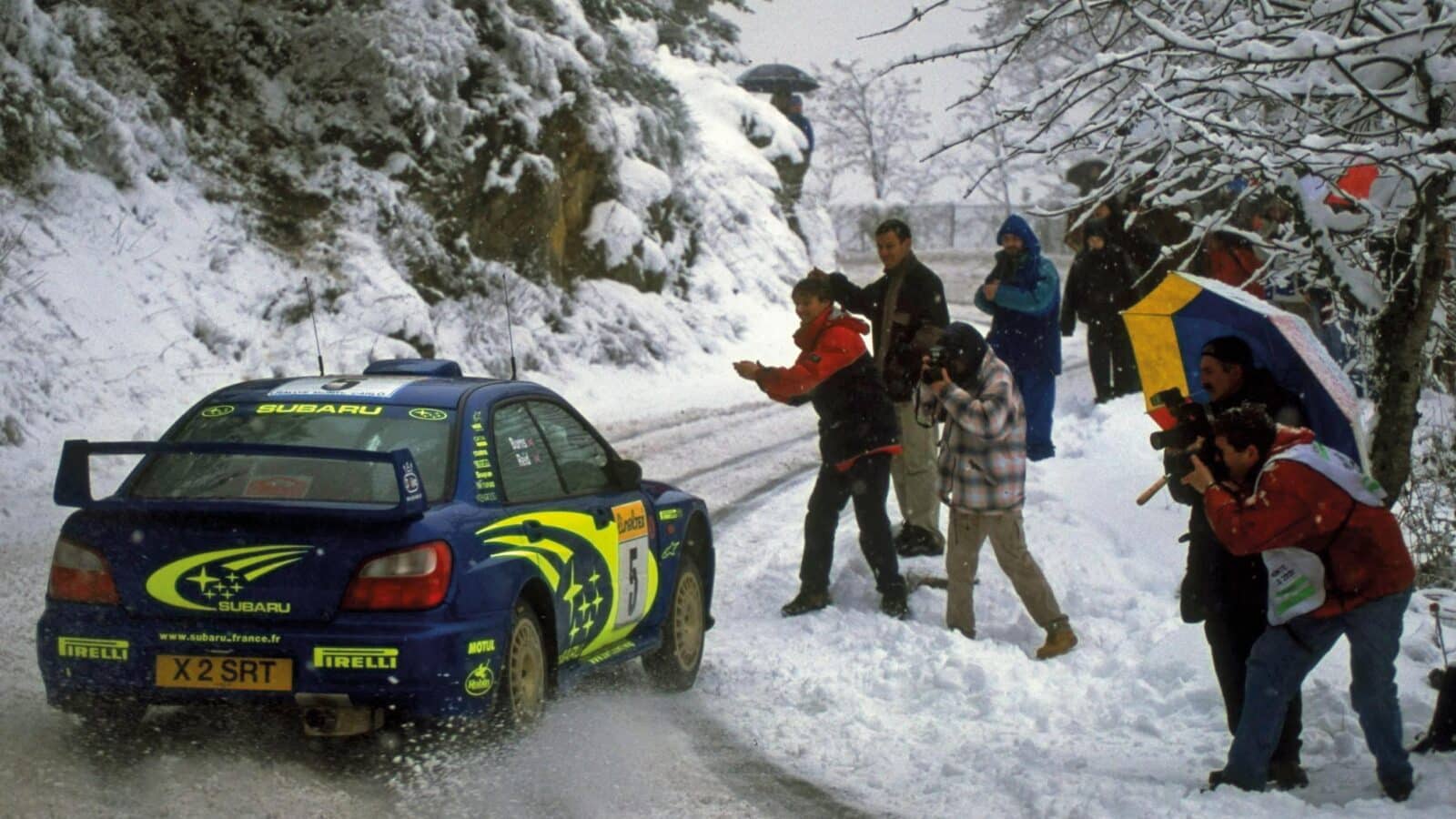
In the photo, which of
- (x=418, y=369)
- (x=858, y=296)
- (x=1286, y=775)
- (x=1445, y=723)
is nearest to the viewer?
(x=1286, y=775)

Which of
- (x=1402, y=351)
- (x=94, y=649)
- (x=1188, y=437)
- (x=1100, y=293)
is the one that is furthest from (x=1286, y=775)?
(x=1100, y=293)

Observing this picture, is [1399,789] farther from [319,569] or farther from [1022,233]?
[1022,233]

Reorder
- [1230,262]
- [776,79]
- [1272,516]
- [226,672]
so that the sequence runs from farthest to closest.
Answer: [776,79] < [1230,262] < [226,672] < [1272,516]

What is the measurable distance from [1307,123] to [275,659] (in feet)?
16.4

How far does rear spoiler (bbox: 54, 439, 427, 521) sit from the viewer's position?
5574 millimetres

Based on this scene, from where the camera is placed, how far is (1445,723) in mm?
5973

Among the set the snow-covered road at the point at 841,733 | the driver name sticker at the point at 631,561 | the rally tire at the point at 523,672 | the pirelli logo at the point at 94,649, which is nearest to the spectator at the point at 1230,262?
the snow-covered road at the point at 841,733

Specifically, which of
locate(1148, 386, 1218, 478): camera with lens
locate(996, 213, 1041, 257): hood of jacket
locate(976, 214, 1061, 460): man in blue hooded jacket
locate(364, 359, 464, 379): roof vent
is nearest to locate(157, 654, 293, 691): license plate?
locate(364, 359, 464, 379): roof vent

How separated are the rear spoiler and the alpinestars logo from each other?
0.50ft

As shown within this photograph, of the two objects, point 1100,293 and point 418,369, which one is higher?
point 1100,293

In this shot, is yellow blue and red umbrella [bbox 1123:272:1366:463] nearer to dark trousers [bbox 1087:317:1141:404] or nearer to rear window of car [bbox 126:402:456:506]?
rear window of car [bbox 126:402:456:506]

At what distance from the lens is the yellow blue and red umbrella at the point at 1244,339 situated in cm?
593

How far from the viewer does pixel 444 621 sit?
18.4 ft

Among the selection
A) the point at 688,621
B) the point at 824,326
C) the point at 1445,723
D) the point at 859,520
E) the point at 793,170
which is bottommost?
the point at 1445,723
